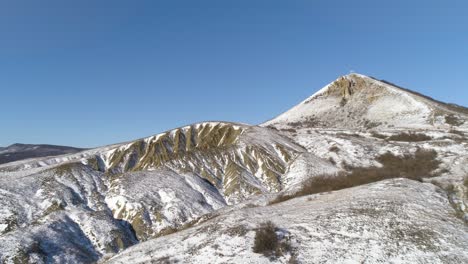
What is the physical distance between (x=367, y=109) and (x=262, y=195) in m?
97.8

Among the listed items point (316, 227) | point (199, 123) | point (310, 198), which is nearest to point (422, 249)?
point (316, 227)

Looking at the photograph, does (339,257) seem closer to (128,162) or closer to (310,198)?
(310,198)

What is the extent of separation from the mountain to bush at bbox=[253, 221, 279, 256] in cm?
50

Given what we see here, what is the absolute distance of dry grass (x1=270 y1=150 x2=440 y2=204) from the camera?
4541cm

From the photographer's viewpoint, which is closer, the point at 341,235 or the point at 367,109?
the point at 341,235

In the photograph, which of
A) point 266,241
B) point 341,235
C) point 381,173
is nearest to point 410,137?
point 381,173

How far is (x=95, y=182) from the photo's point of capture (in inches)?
2793

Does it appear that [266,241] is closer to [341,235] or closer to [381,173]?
[341,235]

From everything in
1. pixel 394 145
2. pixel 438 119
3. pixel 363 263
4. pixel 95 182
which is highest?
pixel 438 119

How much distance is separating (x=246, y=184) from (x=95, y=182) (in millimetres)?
32602

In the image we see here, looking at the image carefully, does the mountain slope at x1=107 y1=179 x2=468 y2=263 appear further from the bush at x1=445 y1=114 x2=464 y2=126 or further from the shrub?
the bush at x1=445 y1=114 x2=464 y2=126

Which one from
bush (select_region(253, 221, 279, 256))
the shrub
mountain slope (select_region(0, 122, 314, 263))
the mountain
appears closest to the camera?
bush (select_region(253, 221, 279, 256))

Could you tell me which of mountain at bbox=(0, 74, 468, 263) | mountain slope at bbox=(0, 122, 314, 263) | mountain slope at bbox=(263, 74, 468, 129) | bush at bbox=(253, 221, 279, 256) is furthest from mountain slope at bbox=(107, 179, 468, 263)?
mountain slope at bbox=(263, 74, 468, 129)

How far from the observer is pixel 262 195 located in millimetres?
50906
